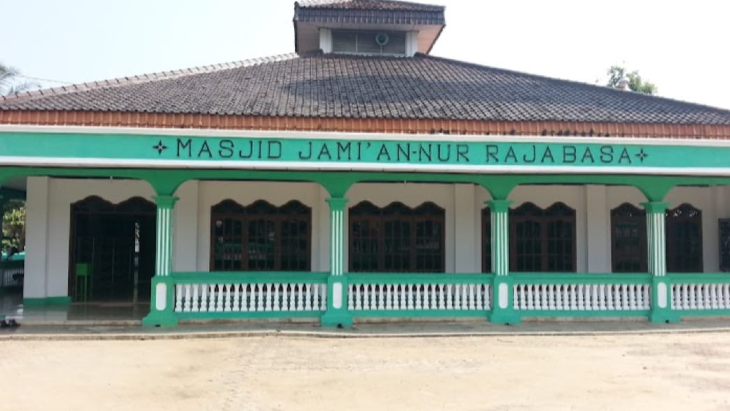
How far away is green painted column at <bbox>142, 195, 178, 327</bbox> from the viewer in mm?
9484

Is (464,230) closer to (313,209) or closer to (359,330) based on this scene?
(313,209)

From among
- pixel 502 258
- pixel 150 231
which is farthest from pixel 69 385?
pixel 150 231

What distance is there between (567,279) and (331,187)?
4.22 metres

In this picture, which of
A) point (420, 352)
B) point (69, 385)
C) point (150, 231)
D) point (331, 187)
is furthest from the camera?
point (150, 231)

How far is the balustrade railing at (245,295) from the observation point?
9641 mm

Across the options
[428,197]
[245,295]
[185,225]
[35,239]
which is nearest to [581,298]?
[428,197]

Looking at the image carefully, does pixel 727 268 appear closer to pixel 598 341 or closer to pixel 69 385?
pixel 598 341

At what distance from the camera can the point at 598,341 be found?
344 inches

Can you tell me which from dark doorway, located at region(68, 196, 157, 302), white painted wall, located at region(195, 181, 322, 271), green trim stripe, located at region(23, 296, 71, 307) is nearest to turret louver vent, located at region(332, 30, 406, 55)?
white painted wall, located at region(195, 181, 322, 271)

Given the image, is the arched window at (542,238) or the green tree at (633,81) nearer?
the arched window at (542,238)

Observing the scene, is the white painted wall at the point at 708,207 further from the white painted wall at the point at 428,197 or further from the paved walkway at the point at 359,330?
the white painted wall at the point at 428,197

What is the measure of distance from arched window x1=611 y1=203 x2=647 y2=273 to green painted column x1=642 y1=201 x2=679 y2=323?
2143 mm

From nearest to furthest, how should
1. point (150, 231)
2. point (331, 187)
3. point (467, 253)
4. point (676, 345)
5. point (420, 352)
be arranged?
1. point (420, 352)
2. point (676, 345)
3. point (331, 187)
4. point (467, 253)
5. point (150, 231)

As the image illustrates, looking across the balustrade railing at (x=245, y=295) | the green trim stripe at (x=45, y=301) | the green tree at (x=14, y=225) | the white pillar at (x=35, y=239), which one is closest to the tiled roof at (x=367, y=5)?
the white pillar at (x=35, y=239)
